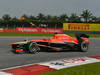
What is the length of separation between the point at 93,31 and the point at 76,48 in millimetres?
27746

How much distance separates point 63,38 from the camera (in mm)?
11883

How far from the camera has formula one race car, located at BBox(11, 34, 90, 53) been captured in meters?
10.8

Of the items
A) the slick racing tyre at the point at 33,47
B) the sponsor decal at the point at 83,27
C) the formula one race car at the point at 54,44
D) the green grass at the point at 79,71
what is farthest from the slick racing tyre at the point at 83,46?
the sponsor decal at the point at 83,27

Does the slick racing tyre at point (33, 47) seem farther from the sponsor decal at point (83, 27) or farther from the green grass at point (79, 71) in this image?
the sponsor decal at point (83, 27)

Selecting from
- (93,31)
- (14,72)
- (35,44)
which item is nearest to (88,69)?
(14,72)

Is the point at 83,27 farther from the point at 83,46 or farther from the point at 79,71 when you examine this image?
the point at 79,71

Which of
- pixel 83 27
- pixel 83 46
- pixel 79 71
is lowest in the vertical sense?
pixel 79 71

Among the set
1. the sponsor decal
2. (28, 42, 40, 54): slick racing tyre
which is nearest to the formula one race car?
(28, 42, 40, 54): slick racing tyre

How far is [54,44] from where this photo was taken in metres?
11.5

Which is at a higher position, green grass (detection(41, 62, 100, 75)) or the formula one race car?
the formula one race car

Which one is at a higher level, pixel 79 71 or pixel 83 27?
pixel 83 27

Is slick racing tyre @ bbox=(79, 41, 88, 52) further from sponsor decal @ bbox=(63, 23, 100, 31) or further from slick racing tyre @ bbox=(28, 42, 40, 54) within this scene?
sponsor decal @ bbox=(63, 23, 100, 31)

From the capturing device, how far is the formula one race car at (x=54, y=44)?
10.8 meters

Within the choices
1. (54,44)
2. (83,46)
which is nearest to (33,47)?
(54,44)
